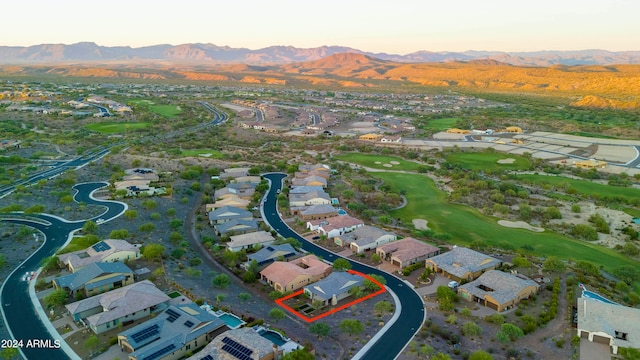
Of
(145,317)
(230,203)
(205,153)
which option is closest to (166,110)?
(205,153)

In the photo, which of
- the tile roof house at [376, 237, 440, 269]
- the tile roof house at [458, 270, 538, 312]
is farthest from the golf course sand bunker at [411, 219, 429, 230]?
the tile roof house at [458, 270, 538, 312]

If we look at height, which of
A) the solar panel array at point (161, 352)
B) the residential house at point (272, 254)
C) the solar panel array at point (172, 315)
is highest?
the solar panel array at point (172, 315)

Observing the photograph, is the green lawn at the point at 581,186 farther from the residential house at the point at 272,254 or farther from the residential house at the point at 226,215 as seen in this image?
the residential house at the point at 226,215

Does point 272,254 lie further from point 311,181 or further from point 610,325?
point 610,325

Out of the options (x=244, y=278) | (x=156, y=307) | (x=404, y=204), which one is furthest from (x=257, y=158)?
(x=156, y=307)

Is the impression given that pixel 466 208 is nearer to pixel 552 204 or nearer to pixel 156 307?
pixel 552 204

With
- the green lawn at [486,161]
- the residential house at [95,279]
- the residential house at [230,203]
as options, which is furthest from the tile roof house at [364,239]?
the green lawn at [486,161]
